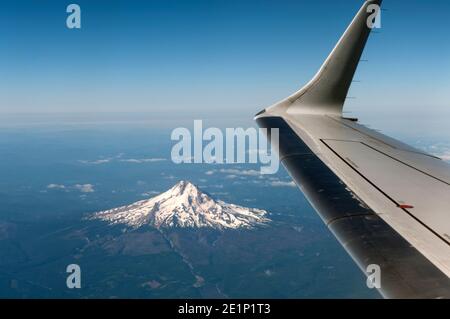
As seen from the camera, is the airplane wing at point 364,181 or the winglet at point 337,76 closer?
the airplane wing at point 364,181

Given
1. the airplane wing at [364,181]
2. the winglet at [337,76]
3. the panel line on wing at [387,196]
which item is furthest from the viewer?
the winglet at [337,76]

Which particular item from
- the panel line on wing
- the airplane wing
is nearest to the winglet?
the airplane wing

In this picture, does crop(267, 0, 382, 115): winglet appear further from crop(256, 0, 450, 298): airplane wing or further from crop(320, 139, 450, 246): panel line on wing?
crop(320, 139, 450, 246): panel line on wing

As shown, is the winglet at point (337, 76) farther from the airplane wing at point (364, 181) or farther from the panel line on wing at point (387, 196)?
the panel line on wing at point (387, 196)

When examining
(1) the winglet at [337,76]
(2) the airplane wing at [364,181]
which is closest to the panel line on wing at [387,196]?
(2) the airplane wing at [364,181]

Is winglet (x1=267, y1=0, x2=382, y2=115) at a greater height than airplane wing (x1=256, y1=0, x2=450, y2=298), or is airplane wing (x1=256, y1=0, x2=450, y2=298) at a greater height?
winglet (x1=267, y1=0, x2=382, y2=115)

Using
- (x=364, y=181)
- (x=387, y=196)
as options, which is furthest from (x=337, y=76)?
(x=387, y=196)
